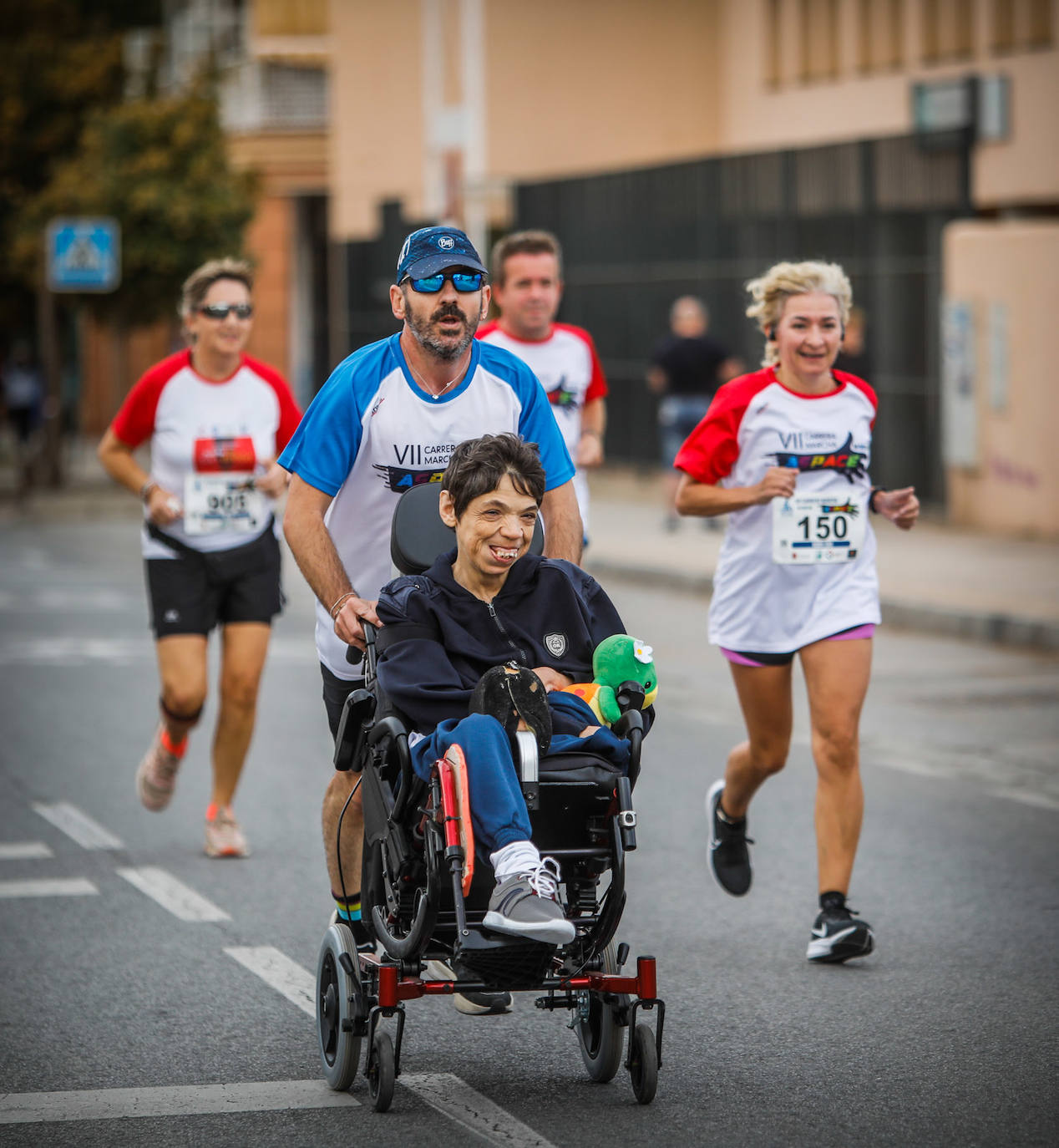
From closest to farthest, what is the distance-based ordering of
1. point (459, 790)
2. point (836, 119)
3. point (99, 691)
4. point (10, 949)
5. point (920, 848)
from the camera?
point (459, 790), point (10, 949), point (920, 848), point (99, 691), point (836, 119)

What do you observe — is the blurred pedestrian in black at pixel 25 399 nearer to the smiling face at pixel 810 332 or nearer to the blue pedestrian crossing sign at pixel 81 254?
the blue pedestrian crossing sign at pixel 81 254

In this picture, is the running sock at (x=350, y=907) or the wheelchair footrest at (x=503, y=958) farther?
the running sock at (x=350, y=907)

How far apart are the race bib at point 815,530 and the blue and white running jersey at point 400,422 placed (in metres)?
1.24

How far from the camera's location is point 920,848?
26.1 ft

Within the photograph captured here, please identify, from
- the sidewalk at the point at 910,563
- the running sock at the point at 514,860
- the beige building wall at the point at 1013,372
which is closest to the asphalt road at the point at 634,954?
the running sock at the point at 514,860

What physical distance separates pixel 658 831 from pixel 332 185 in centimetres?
2994

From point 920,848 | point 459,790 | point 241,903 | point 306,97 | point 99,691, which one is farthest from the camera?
point 306,97

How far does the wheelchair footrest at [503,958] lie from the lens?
14.9 feet

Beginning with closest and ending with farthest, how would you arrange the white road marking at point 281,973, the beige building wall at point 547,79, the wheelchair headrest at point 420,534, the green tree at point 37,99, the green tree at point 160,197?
the wheelchair headrest at point 420,534, the white road marking at point 281,973, the green tree at point 160,197, the green tree at point 37,99, the beige building wall at point 547,79

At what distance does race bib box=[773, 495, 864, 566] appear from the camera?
668 centimetres

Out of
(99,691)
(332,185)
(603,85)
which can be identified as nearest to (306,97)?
(332,185)

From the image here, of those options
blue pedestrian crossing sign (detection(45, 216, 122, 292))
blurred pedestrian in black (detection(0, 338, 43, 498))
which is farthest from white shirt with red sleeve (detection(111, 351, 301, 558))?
blurred pedestrian in black (detection(0, 338, 43, 498))

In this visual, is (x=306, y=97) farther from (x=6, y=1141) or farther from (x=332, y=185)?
(x=6, y=1141)

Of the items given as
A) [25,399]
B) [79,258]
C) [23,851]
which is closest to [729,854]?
[23,851]
